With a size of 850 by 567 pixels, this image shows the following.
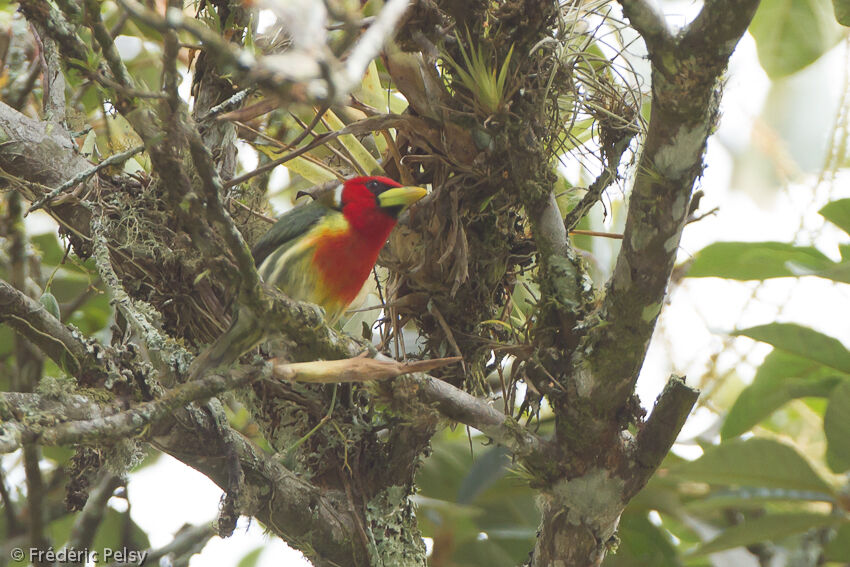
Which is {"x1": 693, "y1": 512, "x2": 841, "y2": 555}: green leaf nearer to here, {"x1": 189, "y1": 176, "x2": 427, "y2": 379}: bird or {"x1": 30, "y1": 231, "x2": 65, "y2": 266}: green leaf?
{"x1": 189, "y1": 176, "x2": 427, "y2": 379}: bird

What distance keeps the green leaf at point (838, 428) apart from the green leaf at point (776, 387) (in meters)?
0.12

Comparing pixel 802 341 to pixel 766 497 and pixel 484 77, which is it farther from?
pixel 484 77

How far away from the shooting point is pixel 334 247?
8.02ft

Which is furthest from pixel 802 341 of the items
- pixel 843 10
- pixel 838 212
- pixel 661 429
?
pixel 843 10

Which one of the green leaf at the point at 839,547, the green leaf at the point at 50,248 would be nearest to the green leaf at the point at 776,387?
the green leaf at the point at 839,547

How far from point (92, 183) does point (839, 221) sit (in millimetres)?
2211

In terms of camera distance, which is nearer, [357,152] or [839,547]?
[357,152]

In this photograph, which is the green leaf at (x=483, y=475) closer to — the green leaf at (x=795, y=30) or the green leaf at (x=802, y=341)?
the green leaf at (x=802, y=341)

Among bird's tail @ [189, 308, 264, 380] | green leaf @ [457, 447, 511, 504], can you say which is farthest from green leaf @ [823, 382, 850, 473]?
bird's tail @ [189, 308, 264, 380]

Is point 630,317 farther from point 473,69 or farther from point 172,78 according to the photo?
point 172,78

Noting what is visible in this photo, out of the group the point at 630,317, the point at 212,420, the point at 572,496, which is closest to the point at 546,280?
the point at 630,317

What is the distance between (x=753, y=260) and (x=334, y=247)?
4.18 ft

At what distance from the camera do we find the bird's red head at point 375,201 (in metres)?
2.29

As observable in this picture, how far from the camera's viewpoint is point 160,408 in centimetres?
138
